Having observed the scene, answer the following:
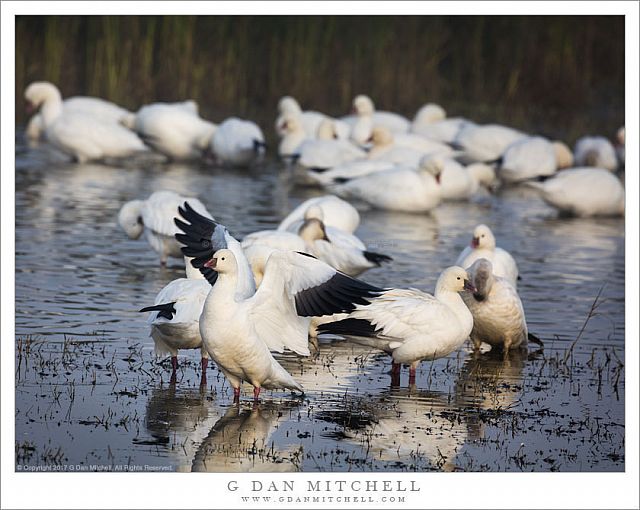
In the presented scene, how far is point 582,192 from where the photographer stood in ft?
48.8

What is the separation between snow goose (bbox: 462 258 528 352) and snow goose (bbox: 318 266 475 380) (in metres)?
0.57

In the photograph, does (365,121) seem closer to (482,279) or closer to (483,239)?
(483,239)

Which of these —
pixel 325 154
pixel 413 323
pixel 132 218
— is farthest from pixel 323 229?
pixel 325 154

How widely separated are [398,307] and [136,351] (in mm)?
1780

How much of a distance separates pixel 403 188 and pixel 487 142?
4.33 m

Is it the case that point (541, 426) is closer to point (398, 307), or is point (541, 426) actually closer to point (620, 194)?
point (398, 307)

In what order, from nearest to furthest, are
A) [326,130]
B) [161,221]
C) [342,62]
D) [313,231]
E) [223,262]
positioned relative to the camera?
[223,262] → [313,231] → [161,221] → [326,130] → [342,62]

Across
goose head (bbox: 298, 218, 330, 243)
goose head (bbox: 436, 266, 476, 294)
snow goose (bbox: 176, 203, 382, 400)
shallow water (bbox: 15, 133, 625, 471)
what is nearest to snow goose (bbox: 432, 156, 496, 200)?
shallow water (bbox: 15, 133, 625, 471)

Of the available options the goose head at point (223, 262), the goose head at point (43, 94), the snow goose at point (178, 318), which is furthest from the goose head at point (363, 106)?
the goose head at point (223, 262)

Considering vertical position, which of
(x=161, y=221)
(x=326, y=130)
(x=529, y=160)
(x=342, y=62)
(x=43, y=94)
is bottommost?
(x=161, y=221)

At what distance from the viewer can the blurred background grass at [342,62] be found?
20.4 metres

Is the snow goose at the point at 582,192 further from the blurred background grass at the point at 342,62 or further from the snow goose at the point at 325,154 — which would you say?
the blurred background grass at the point at 342,62

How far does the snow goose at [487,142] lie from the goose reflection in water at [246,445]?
→ 40.3 ft

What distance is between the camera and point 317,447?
19.2ft
